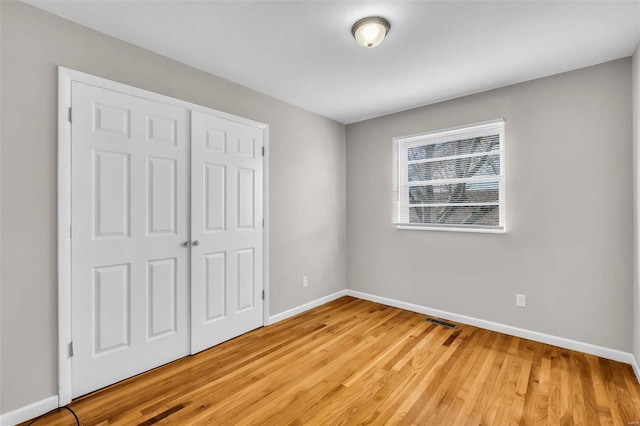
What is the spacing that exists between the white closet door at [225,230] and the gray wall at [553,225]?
Answer: 6.55 ft

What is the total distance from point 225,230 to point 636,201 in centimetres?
350

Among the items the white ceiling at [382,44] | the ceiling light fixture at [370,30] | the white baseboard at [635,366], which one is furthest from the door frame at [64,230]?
the white baseboard at [635,366]

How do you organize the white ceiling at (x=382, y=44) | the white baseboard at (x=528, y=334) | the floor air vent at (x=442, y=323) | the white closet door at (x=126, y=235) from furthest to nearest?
the floor air vent at (x=442, y=323) < the white baseboard at (x=528, y=334) < the white closet door at (x=126, y=235) < the white ceiling at (x=382, y=44)

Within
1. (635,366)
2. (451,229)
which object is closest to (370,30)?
(451,229)

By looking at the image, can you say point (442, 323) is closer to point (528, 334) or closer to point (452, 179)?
point (528, 334)

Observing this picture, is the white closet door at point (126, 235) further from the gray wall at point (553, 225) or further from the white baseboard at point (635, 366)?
the white baseboard at point (635, 366)

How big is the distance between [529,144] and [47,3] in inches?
156

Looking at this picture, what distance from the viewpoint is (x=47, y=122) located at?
1.90 meters

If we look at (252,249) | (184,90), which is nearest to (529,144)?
(252,249)

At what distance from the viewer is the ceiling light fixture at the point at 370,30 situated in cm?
196

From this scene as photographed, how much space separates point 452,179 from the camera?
3.42 metres

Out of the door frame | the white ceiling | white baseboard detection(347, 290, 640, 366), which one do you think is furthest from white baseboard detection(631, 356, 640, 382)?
the door frame

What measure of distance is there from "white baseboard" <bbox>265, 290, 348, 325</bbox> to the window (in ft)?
4.43

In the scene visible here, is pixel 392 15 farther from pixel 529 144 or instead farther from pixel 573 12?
pixel 529 144
